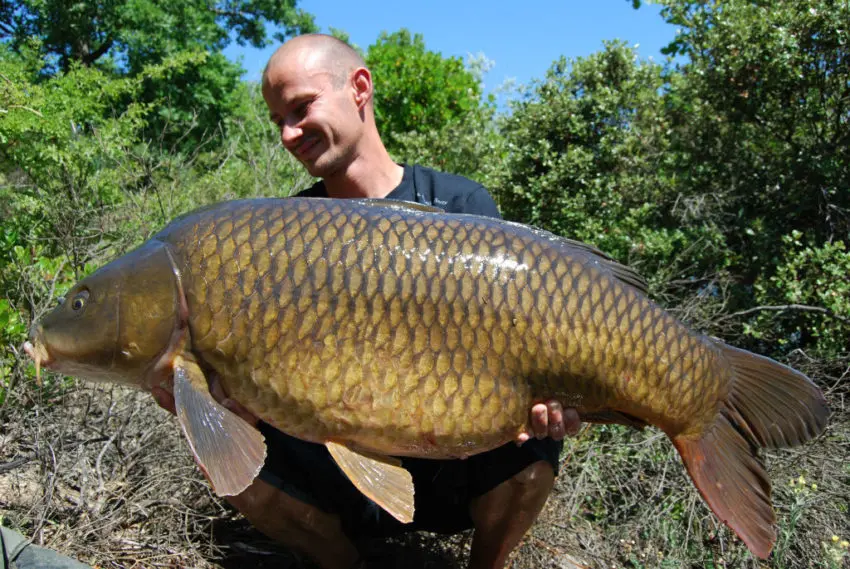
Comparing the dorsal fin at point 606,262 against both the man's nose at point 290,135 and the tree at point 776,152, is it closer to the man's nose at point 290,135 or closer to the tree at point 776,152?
the man's nose at point 290,135

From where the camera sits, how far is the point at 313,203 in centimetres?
154

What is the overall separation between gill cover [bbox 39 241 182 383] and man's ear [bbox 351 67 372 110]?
95 cm

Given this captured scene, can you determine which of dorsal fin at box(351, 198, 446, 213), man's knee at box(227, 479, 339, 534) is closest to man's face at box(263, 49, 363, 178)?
dorsal fin at box(351, 198, 446, 213)

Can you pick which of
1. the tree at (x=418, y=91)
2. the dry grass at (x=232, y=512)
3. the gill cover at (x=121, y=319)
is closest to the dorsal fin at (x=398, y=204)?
the gill cover at (x=121, y=319)

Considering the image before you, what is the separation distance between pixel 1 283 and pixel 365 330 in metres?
1.98

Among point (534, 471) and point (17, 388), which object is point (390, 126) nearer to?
point (17, 388)

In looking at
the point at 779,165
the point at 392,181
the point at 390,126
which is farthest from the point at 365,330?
the point at 390,126

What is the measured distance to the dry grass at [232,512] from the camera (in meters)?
2.09

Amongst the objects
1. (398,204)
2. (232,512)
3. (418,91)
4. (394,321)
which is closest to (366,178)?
(398,204)

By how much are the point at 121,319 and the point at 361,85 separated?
1.13 meters

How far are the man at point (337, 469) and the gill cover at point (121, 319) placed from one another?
14 cm

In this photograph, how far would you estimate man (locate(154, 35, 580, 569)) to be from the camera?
1.79 m

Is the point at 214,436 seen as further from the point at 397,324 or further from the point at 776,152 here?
the point at 776,152

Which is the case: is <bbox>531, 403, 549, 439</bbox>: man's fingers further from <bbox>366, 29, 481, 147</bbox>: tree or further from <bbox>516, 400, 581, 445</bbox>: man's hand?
<bbox>366, 29, 481, 147</bbox>: tree
